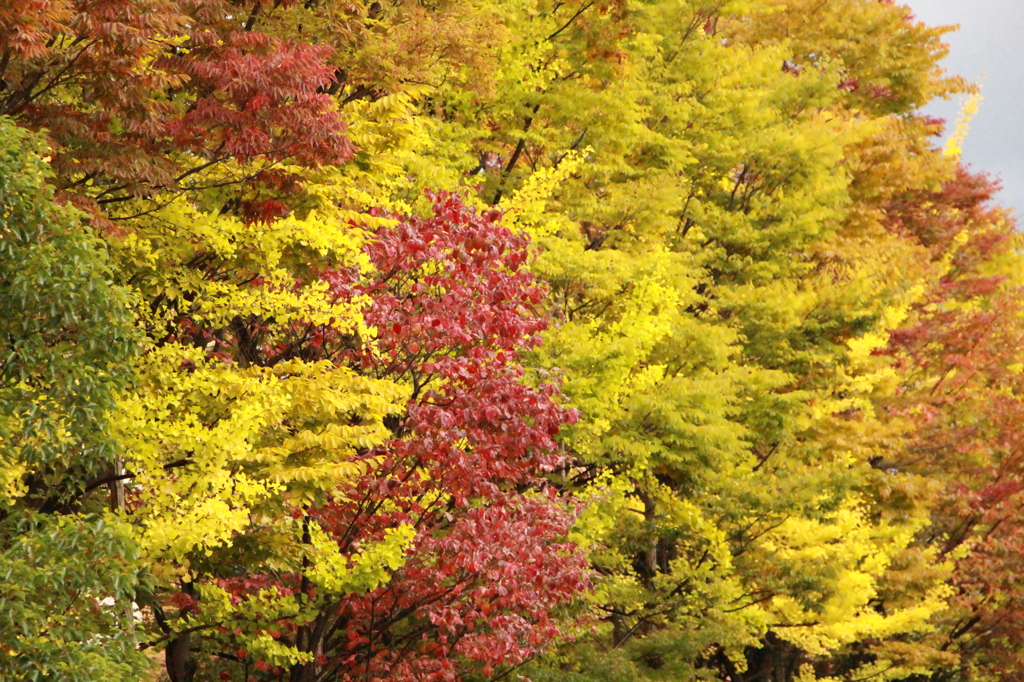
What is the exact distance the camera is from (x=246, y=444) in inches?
426

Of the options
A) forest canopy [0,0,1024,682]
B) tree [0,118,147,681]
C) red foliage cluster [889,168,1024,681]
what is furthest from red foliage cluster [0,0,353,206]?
red foliage cluster [889,168,1024,681]

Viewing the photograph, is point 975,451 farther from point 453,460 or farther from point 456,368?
point 456,368

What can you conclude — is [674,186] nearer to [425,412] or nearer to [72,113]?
[425,412]

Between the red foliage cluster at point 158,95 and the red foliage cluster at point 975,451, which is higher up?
the red foliage cluster at point 158,95

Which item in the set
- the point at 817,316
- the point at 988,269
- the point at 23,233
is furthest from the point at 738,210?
the point at 988,269

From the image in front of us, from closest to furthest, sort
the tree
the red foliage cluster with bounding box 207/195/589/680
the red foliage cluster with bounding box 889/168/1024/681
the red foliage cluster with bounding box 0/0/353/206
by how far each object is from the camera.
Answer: the tree, the red foliage cluster with bounding box 0/0/353/206, the red foliage cluster with bounding box 207/195/589/680, the red foliage cluster with bounding box 889/168/1024/681

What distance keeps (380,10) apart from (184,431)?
7.20 m

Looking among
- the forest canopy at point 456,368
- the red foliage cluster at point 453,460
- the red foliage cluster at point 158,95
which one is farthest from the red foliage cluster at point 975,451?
the red foliage cluster at point 158,95

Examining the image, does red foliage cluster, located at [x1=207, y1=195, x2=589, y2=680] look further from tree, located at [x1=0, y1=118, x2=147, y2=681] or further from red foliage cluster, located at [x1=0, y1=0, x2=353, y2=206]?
tree, located at [x1=0, y1=118, x2=147, y2=681]

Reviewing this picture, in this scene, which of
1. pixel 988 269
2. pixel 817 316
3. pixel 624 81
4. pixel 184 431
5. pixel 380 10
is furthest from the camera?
pixel 988 269

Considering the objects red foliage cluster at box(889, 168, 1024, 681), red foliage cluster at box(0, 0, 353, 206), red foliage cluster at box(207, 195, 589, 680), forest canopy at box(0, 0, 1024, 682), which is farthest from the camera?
red foliage cluster at box(889, 168, 1024, 681)

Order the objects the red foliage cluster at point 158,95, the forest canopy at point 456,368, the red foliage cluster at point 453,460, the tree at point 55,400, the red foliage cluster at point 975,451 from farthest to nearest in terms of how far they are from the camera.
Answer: the red foliage cluster at point 975,451 → the red foliage cluster at point 453,460 → the red foliage cluster at point 158,95 → the forest canopy at point 456,368 → the tree at point 55,400

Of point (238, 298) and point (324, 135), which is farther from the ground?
point (324, 135)

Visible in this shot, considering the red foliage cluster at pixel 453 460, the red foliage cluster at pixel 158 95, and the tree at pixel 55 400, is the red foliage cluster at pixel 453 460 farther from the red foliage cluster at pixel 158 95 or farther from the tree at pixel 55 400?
the tree at pixel 55 400
